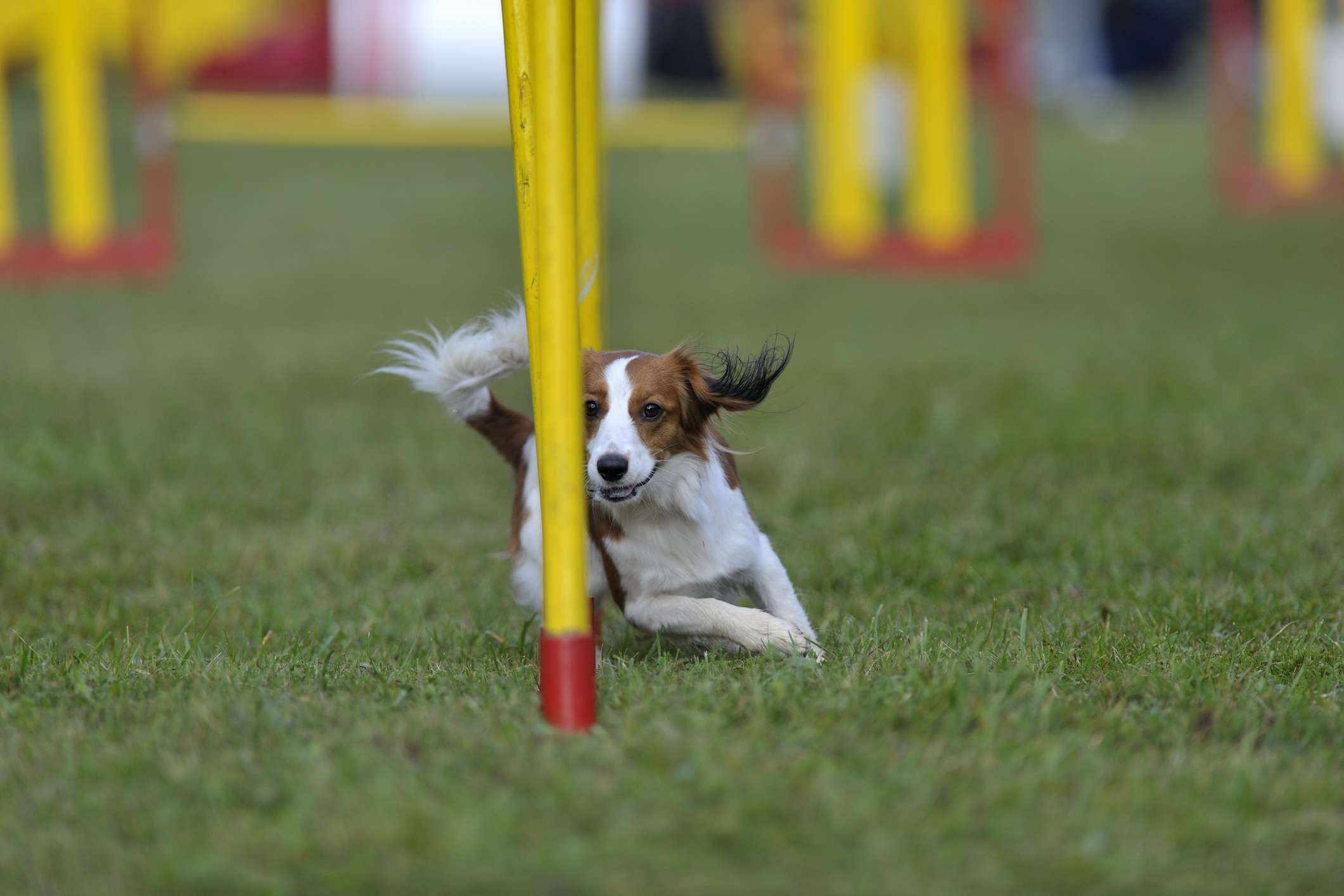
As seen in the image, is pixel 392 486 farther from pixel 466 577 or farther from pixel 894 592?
pixel 894 592

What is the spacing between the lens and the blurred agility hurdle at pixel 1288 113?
10.8 m

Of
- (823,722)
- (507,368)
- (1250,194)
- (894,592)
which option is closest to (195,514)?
(507,368)

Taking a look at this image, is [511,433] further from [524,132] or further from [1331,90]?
[1331,90]

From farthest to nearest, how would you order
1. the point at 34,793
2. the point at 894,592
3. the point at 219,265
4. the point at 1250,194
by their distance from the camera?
the point at 1250,194 < the point at 219,265 < the point at 894,592 < the point at 34,793

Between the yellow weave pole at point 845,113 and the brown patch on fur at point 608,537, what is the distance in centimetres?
625

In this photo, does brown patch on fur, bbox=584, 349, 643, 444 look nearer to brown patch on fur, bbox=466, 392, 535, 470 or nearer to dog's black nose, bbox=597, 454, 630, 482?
dog's black nose, bbox=597, 454, 630, 482

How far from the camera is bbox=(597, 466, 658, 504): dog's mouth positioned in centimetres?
279

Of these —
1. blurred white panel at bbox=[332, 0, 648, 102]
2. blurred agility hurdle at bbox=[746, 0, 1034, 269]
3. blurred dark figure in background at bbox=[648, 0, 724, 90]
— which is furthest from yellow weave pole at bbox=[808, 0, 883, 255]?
blurred dark figure in background at bbox=[648, 0, 724, 90]

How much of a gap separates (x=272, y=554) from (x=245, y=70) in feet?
59.4

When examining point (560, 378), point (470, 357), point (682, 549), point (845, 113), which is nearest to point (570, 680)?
point (560, 378)

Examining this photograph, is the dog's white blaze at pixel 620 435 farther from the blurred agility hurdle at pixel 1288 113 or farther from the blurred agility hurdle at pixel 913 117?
the blurred agility hurdle at pixel 1288 113

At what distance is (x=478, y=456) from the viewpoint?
5070mm

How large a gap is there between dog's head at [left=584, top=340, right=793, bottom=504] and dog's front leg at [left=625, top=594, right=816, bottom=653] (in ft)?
0.69

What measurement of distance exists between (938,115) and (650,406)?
6.33 meters
